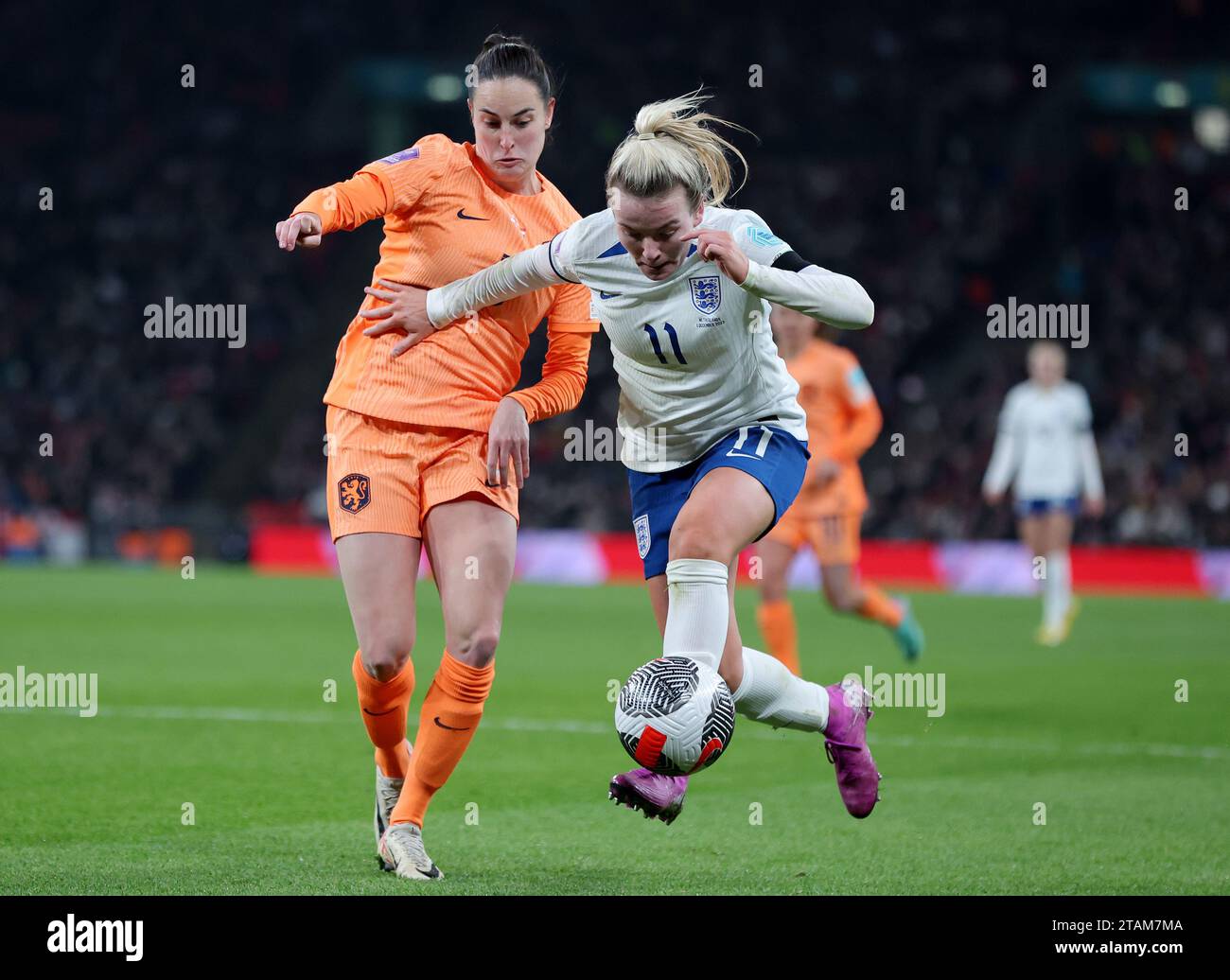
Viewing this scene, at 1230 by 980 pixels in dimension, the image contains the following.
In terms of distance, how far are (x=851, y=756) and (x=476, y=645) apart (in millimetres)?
1265

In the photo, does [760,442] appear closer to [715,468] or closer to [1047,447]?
[715,468]

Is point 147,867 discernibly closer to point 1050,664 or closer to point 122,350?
point 1050,664

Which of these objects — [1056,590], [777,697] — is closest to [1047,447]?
[1056,590]

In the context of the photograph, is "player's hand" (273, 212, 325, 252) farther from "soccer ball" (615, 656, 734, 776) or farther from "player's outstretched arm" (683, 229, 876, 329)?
"soccer ball" (615, 656, 734, 776)

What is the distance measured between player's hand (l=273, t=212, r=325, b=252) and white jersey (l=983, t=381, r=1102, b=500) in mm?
10241

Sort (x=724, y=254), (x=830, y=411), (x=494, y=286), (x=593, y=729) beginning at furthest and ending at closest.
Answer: (x=830, y=411), (x=593, y=729), (x=494, y=286), (x=724, y=254)

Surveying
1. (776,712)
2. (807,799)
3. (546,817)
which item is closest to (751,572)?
(807,799)

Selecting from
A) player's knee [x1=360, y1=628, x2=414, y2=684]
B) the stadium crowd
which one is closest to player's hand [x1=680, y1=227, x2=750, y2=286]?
player's knee [x1=360, y1=628, x2=414, y2=684]

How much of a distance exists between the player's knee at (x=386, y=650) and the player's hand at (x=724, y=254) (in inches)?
60.1

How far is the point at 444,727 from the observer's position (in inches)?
205

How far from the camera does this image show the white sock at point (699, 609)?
4.82m

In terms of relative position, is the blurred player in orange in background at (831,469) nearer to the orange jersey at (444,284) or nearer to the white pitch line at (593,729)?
the white pitch line at (593,729)

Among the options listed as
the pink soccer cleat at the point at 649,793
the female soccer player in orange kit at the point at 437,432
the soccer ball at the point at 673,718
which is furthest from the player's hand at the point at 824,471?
the soccer ball at the point at 673,718

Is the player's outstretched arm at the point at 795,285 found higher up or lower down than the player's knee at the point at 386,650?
higher up
